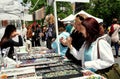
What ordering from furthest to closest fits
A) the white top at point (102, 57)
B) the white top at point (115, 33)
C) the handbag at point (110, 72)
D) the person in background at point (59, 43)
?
the white top at point (115, 33) < the person in background at point (59, 43) < the handbag at point (110, 72) < the white top at point (102, 57)

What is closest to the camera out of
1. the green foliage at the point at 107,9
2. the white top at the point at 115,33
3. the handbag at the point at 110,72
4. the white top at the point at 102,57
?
the white top at the point at 102,57

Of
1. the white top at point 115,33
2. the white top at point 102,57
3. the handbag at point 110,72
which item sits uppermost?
the white top at point 102,57

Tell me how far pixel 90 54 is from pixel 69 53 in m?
1.02

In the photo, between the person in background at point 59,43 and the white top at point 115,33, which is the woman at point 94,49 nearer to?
the person in background at point 59,43

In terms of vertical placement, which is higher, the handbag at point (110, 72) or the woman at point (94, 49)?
the woman at point (94, 49)

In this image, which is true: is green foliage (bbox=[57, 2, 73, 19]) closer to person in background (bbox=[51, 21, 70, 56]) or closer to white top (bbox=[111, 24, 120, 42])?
white top (bbox=[111, 24, 120, 42])

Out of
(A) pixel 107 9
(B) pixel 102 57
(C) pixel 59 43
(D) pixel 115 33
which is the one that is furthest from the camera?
(A) pixel 107 9

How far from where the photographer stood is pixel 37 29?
67.4 feet

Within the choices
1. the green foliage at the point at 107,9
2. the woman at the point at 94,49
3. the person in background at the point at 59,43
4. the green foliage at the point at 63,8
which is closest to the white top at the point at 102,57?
the woman at the point at 94,49

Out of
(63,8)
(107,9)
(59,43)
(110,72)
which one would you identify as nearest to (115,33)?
Answer: (59,43)

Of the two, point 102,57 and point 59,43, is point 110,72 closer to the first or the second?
point 102,57

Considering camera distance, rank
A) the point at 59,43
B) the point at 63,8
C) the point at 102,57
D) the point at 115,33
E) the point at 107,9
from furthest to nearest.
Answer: the point at 63,8
the point at 107,9
the point at 115,33
the point at 59,43
the point at 102,57

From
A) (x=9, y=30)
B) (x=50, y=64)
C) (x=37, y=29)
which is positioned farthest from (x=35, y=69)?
(x=37, y=29)

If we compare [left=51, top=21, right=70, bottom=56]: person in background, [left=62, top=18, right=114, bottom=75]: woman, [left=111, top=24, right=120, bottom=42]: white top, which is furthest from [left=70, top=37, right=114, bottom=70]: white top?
[left=111, top=24, right=120, bottom=42]: white top
